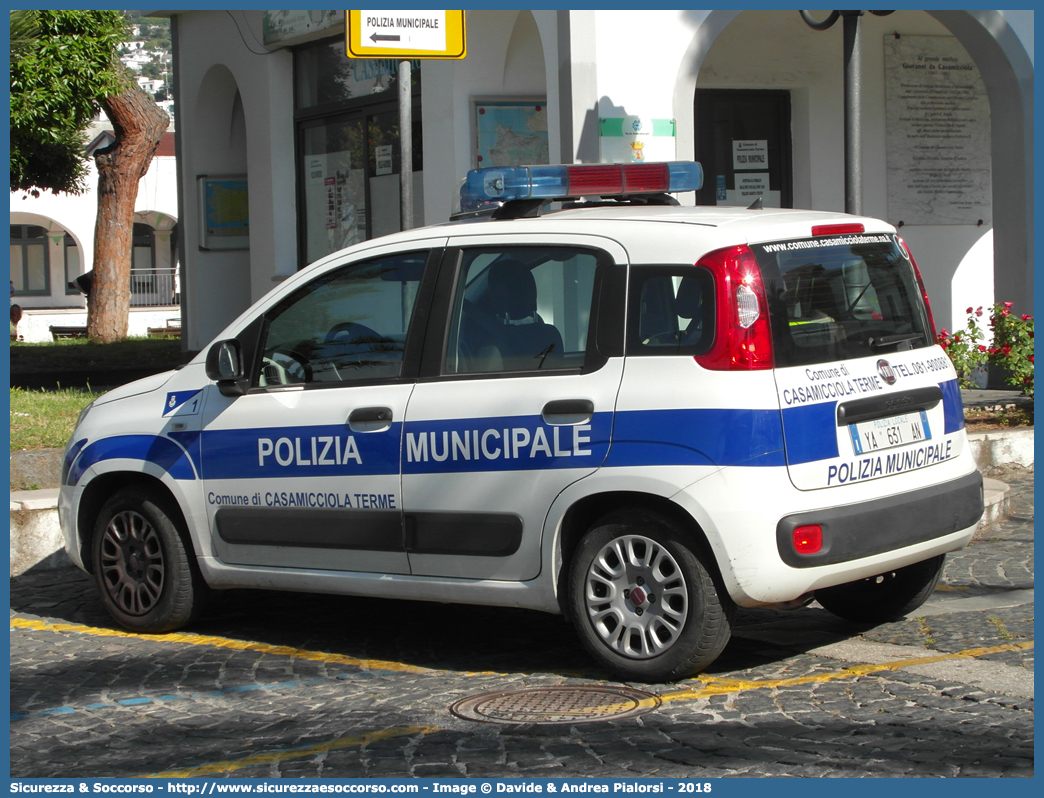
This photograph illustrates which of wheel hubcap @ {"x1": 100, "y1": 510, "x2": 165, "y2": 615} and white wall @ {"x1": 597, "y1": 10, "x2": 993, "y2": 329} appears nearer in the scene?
wheel hubcap @ {"x1": 100, "y1": 510, "x2": 165, "y2": 615}

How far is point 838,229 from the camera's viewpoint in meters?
5.06

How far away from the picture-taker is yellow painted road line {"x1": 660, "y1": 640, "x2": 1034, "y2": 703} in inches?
188

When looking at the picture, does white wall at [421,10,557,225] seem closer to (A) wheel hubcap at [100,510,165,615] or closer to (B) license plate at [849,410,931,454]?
(A) wheel hubcap at [100,510,165,615]

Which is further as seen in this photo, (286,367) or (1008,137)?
Answer: (1008,137)

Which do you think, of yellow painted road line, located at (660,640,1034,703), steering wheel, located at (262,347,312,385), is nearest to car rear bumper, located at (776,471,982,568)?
yellow painted road line, located at (660,640,1034,703)

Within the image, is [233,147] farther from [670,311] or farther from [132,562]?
[670,311]

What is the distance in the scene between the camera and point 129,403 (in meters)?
6.17

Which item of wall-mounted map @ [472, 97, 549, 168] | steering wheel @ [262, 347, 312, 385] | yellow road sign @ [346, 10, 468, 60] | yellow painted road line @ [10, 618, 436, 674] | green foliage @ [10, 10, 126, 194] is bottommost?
yellow painted road line @ [10, 618, 436, 674]

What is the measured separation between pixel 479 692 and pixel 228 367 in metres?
1.85

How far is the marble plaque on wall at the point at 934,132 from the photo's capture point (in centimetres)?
1370

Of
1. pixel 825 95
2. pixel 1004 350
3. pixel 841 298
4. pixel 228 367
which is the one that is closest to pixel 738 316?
pixel 841 298

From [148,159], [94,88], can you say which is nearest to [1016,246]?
[94,88]

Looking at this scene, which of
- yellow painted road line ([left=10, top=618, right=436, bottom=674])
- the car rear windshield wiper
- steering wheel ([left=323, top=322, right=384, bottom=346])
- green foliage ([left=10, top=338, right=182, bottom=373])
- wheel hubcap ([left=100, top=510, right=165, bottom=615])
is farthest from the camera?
green foliage ([left=10, top=338, right=182, bottom=373])

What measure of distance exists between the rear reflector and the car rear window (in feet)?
0.08
